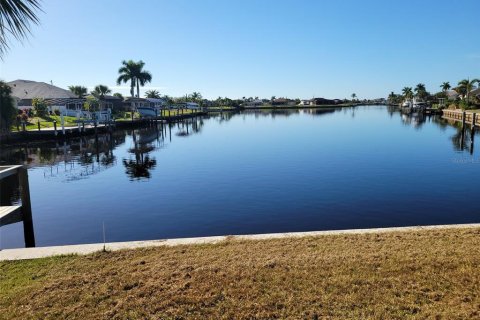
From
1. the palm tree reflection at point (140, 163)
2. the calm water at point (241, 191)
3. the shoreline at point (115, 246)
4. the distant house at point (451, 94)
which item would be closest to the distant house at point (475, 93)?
the distant house at point (451, 94)

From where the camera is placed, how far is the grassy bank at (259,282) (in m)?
5.83

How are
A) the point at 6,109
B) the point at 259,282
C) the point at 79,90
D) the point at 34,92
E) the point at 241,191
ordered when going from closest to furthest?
the point at 259,282 → the point at 241,191 → the point at 6,109 → the point at 34,92 → the point at 79,90

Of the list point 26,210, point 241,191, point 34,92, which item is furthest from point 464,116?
point 34,92

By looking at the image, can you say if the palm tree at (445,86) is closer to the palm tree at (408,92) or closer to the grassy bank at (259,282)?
the palm tree at (408,92)

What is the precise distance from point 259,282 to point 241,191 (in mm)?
14307

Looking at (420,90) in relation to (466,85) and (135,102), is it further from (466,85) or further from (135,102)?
(135,102)

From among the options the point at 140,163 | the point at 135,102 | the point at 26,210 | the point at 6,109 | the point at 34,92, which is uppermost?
the point at 34,92

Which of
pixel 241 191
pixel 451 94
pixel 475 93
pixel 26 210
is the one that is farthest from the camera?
pixel 451 94

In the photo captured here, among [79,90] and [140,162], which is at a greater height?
[79,90]

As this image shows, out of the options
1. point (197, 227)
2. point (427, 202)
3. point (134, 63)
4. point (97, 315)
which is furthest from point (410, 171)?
point (134, 63)

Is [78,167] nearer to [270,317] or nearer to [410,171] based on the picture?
[410,171]

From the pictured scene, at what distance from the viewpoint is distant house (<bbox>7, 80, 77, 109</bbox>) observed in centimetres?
7788

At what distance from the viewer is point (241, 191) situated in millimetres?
21062

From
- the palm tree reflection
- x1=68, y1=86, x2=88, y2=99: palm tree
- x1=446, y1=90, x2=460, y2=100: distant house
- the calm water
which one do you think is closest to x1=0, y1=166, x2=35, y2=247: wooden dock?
the calm water
